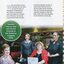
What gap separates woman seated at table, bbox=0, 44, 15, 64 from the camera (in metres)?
1.61

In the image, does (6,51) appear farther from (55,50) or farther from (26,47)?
(55,50)

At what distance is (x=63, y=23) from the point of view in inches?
63.8

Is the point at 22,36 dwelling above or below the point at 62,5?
below

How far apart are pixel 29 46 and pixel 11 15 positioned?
24cm

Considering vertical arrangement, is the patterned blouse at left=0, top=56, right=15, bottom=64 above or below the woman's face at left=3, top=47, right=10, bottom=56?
below

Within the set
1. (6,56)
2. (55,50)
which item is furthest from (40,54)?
(6,56)

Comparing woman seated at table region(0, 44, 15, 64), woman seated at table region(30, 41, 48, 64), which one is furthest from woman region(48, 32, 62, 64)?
woman seated at table region(0, 44, 15, 64)

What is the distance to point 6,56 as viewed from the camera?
1.62 metres

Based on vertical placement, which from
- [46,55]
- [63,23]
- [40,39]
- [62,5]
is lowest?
[46,55]

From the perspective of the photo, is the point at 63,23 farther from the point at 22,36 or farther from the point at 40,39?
the point at 22,36

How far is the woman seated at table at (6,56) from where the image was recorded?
5.29 feet

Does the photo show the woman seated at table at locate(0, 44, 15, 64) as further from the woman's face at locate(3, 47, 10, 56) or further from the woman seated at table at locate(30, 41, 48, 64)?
the woman seated at table at locate(30, 41, 48, 64)

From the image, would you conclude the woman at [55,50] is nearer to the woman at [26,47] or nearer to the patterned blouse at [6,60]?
the woman at [26,47]

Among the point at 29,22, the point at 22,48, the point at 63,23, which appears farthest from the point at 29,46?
the point at 63,23
